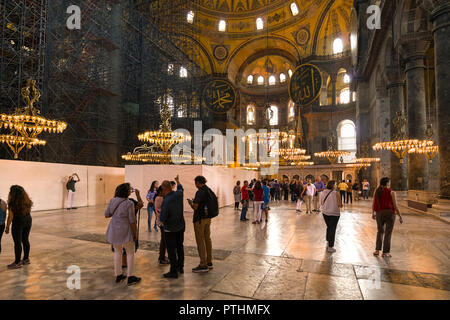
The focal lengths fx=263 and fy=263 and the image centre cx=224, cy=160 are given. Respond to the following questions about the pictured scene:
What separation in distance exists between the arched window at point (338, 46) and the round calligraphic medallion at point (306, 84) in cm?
1627

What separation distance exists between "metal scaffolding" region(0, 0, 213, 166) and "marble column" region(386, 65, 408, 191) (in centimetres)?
1396

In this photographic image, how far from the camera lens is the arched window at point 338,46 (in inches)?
1157

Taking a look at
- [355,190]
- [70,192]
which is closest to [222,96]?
[355,190]

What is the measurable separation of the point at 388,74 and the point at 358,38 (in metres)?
7.89

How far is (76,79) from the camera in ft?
56.9

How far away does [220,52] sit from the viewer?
115 ft

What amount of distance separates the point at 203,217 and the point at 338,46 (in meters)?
32.1

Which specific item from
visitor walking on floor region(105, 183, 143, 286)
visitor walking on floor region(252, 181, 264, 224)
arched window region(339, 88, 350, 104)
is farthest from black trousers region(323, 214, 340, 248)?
arched window region(339, 88, 350, 104)

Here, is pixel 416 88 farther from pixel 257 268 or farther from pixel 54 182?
pixel 54 182

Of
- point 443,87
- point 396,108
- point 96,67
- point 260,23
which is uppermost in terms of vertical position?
point 260,23

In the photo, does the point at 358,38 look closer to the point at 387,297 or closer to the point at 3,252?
the point at 387,297

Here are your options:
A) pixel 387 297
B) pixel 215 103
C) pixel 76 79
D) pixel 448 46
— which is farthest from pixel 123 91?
pixel 387 297

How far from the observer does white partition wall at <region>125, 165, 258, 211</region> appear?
10562mm

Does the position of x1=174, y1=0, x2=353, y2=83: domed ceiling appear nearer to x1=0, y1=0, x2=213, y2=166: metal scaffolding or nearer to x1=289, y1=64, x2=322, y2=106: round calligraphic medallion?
x1=0, y1=0, x2=213, y2=166: metal scaffolding
